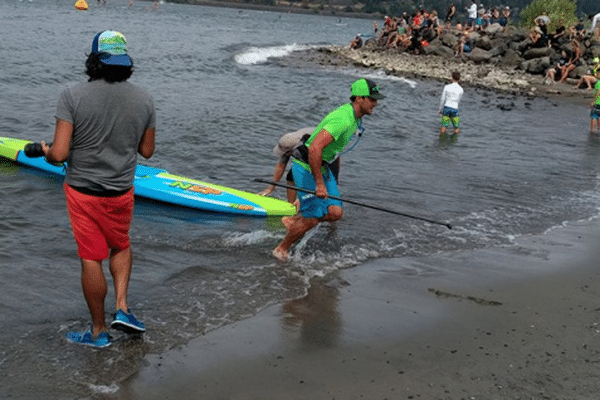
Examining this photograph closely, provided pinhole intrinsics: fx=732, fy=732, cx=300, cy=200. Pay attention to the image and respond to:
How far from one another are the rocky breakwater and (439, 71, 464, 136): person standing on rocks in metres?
10.5

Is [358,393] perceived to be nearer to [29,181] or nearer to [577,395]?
[577,395]

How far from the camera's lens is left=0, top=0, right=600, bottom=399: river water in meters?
5.55

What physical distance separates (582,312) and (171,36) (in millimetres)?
42156

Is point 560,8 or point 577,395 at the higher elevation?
point 560,8

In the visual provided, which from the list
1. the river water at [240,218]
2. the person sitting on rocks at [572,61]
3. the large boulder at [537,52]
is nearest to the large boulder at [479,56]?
the large boulder at [537,52]

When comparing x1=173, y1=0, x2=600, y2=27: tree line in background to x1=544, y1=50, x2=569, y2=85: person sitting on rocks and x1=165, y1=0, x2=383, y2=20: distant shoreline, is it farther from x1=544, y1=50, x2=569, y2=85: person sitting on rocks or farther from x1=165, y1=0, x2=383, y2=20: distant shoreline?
A: x1=544, y1=50, x2=569, y2=85: person sitting on rocks

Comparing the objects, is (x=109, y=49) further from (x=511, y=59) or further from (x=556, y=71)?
(x=511, y=59)

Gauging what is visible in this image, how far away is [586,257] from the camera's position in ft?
25.3

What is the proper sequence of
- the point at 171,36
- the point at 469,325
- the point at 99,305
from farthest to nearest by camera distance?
the point at 171,36, the point at 469,325, the point at 99,305

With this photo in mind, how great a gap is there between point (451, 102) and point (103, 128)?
1306cm

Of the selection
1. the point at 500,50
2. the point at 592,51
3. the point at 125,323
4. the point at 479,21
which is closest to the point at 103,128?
the point at 125,323

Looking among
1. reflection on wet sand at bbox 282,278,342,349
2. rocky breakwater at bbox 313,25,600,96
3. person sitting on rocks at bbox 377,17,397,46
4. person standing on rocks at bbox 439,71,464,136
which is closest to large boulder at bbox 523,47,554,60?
rocky breakwater at bbox 313,25,600,96

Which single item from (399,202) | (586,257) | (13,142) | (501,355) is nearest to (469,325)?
(501,355)

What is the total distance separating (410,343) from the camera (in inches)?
210
